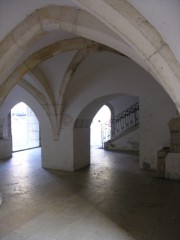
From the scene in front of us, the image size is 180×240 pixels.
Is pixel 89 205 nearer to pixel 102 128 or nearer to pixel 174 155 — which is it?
pixel 174 155

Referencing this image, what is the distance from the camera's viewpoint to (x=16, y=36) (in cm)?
286

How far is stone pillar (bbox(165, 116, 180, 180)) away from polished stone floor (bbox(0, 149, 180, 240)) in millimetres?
296

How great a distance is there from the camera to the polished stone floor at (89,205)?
114 inches

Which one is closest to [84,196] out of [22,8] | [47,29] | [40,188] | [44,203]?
[44,203]

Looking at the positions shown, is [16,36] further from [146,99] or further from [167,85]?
[146,99]

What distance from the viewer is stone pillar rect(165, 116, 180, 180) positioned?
5.09m

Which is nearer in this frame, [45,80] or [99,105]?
[45,80]

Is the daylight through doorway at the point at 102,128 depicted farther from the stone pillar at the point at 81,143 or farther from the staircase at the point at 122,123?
the stone pillar at the point at 81,143

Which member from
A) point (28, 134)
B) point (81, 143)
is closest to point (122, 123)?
point (81, 143)

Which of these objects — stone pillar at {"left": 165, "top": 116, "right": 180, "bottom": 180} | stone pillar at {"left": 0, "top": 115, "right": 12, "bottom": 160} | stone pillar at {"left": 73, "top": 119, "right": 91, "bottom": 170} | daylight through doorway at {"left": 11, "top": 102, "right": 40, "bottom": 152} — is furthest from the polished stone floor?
daylight through doorway at {"left": 11, "top": 102, "right": 40, "bottom": 152}

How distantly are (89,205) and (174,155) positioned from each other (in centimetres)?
241

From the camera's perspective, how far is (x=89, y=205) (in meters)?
3.79

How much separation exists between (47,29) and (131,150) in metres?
7.71

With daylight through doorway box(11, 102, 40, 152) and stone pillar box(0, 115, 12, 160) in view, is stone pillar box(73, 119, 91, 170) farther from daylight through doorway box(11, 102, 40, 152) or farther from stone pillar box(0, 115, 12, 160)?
daylight through doorway box(11, 102, 40, 152)
